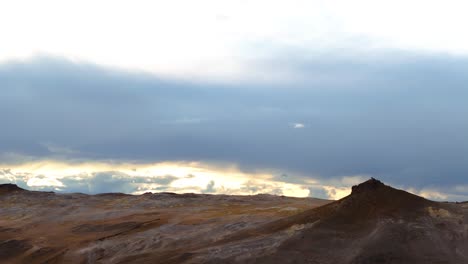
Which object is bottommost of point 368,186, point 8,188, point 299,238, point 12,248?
point 12,248

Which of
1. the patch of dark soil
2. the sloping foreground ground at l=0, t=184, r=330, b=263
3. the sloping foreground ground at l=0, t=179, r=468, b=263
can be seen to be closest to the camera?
the sloping foreground ground at l=0, t=179, r=468, b=263

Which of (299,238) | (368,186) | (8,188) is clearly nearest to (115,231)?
(299,238)

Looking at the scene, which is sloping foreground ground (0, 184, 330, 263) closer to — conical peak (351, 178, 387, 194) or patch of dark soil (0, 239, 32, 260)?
patch of dark soil (0, 239, 32, 260)

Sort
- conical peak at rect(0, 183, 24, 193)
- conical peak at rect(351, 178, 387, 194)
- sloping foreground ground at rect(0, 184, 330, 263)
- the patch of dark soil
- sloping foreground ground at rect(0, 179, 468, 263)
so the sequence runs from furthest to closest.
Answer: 1. conical peak at rect(0, 183, 24, 193)
2. the patch of dark soil
3. sloping foreground ground at rect(0, 184, 330, 263)
4. conical peak at rect(351, 178, 387, 194)
5. sloping foreground ground at rect(0, 179, 468, 263)

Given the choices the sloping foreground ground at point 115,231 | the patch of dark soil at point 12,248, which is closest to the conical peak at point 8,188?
the sloping foreground ground at point 115,231

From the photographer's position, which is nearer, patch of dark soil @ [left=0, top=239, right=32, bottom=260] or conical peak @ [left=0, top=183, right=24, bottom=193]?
patch of dark soil @ [left=0, top=239, right=32, bottom=260]

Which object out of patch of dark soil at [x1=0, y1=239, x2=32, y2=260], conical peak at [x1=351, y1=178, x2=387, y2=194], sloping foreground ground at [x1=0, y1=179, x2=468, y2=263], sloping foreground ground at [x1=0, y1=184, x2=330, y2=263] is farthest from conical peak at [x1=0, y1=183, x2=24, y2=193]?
conical peak at [x1=351, y1=178, x2=387, y2=194]

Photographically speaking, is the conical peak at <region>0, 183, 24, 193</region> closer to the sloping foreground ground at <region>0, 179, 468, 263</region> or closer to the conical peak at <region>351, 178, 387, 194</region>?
the sloping foreground ground at <region>0, 179, 468, 263</region>

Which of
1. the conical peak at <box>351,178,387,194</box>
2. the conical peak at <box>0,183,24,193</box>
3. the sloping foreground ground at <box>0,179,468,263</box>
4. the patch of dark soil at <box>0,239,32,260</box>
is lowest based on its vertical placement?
the patch of dark soil at <box>0,239,32,260</box>

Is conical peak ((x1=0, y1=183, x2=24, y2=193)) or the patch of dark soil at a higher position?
conical peak ((x1=0, y1=183, x2=24, y2=193))

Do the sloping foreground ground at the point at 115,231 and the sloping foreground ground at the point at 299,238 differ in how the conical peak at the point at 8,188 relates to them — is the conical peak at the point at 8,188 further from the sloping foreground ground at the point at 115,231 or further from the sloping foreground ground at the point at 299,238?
the sloping foreground ground at the point at 299,238

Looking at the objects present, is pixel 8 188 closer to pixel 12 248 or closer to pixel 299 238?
pixel 12 248

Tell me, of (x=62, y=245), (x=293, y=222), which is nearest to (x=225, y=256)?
(x=293, y=222)

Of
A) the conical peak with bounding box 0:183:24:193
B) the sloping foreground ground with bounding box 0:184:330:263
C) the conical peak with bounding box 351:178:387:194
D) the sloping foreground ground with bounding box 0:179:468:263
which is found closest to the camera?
the sloping foreground ground with bounding box 0:179:468:263
